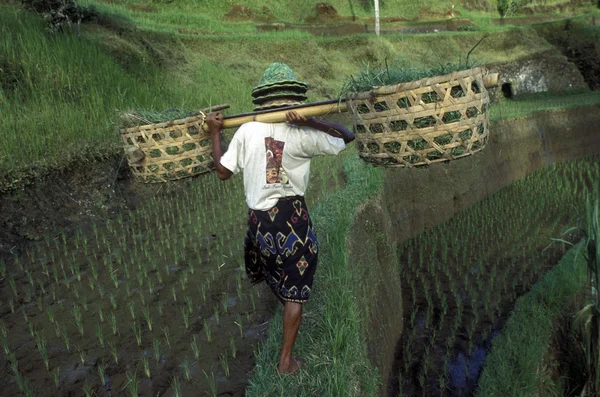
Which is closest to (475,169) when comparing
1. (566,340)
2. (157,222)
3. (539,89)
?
(566,340)

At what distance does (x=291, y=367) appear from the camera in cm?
211

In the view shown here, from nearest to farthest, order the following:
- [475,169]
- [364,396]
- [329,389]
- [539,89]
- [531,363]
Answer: [329,389]
[364,396]
[531,363]
[475,169]
[539,89]

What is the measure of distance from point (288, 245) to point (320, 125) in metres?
0.53

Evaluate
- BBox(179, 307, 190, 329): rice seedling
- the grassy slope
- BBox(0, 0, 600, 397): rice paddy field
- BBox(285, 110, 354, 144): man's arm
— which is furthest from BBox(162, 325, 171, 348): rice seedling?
the grassy slope

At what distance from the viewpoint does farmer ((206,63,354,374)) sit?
211 centimetres

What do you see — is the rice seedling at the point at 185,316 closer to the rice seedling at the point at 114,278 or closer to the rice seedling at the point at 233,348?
the rice seedling at the point at 233,348

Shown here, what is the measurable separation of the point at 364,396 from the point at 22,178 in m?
3.50

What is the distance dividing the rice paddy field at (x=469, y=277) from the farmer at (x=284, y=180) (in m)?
1.33

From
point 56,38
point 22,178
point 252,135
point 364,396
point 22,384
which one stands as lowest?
point 364,396

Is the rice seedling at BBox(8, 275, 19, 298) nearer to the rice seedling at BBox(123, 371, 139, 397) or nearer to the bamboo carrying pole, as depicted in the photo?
the rice seedling at BBox(123, 371, 139, 397)

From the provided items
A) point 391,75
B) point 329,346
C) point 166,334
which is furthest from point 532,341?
point 166,334

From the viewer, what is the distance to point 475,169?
7.56m

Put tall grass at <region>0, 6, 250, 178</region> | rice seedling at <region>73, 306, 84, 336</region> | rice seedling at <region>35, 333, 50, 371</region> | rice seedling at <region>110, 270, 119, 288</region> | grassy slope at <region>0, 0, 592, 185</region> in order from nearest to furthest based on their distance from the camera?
rice seedling at <region>35, 333, 50, 371</region> < rice seedling at <region>73, 306, 84, 336</region> < rice seedling at <region>110, 270, 119, 288</region> < tall grass at <region>0, 6, 250, 178</region> < grassy slope at <region>0, 0, 592, 185</region>

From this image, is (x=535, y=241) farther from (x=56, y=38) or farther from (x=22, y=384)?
(x=56, y=38)
